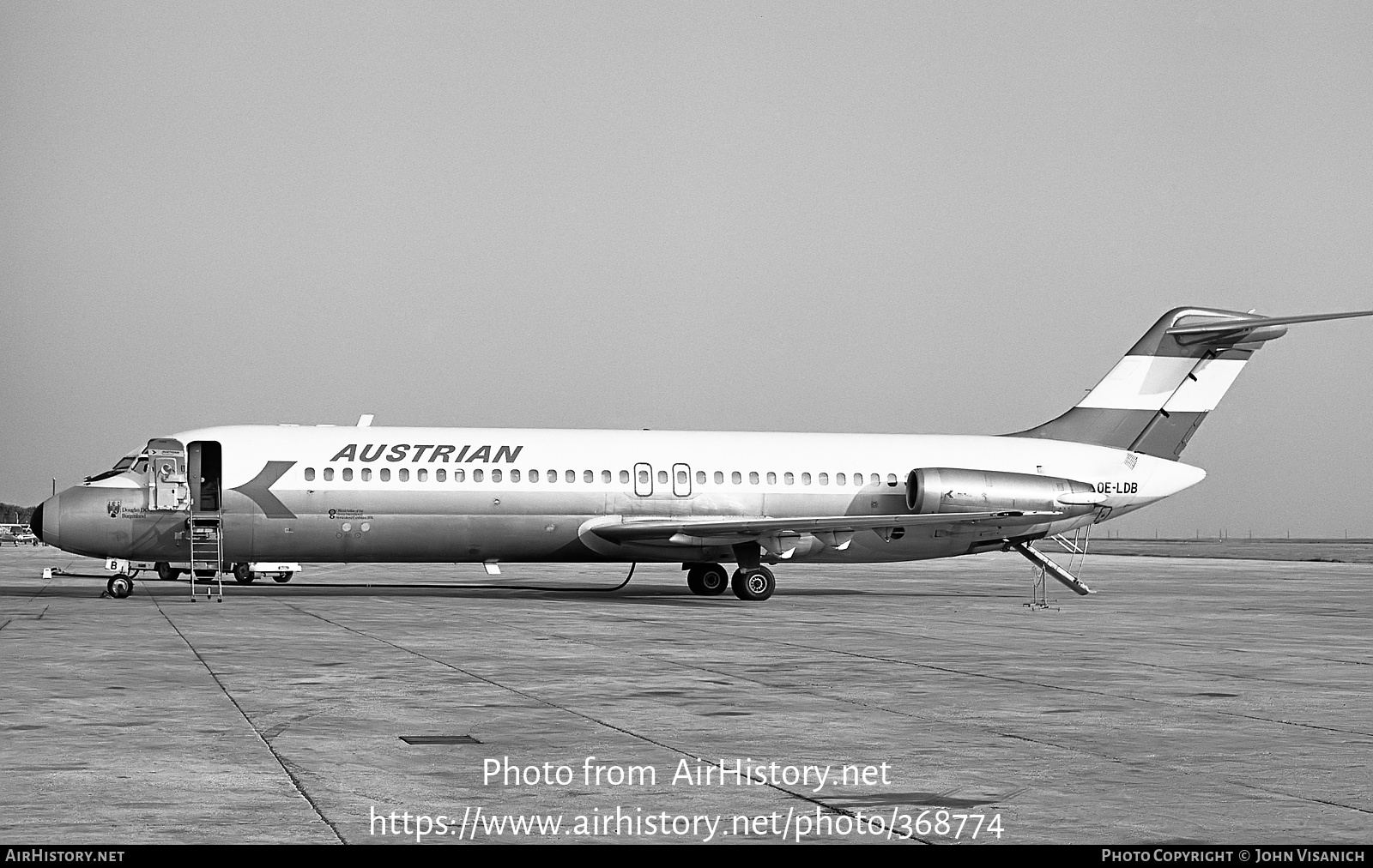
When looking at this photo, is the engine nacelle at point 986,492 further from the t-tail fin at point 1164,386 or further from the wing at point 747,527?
the t-tail fin at point 1164,386

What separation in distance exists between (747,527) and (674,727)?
17.9 m

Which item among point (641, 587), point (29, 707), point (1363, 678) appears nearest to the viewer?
point (29, 707)

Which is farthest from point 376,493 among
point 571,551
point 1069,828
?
point 1069,828

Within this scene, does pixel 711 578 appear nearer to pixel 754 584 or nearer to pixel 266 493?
pixel 754 584

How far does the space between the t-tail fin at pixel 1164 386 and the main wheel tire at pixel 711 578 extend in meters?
8.48

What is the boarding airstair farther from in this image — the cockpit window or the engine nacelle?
the engine nacelle

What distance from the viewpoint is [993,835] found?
285 inches

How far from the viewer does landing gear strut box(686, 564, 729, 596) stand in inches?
1243

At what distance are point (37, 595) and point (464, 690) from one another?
19.2 metres

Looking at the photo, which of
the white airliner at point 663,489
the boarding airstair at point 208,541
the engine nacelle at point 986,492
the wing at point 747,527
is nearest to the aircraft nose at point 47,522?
the white airliner at point 663,489

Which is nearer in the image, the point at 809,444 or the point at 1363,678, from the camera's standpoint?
the point at 1363,678

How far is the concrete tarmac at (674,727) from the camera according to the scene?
758 cm

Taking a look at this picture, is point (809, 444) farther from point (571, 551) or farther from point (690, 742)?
point (690, 742)

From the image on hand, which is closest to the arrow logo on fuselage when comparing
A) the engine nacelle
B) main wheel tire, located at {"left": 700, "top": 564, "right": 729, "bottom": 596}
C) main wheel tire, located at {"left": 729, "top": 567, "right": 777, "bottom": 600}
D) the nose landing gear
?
the nose landing gear
